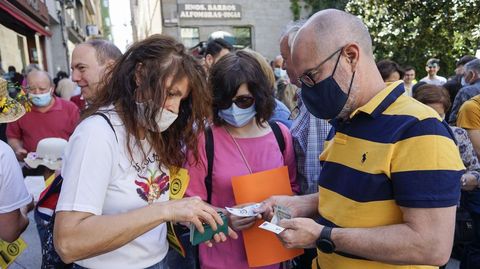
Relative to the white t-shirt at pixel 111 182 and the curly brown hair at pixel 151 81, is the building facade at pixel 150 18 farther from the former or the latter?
the white t-shirt at pixel 111 182

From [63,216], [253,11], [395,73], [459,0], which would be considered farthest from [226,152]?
[253,11]

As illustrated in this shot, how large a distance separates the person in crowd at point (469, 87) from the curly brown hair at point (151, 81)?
12.2 feet

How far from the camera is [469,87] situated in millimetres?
4496

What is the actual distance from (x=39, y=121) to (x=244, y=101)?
9.61ft

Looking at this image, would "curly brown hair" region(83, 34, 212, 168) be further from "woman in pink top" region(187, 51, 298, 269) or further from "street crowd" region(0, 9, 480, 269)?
"woman in pink top" region(187, 51, 298, 269)

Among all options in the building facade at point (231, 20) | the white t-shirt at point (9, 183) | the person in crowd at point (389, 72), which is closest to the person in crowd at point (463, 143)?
the person in crowd at point (389, 72)

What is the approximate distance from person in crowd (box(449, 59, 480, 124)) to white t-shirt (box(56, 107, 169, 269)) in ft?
12.7

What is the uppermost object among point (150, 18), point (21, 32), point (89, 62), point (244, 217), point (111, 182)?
point (150, 18)

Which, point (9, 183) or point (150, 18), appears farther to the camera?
point (150, 18)

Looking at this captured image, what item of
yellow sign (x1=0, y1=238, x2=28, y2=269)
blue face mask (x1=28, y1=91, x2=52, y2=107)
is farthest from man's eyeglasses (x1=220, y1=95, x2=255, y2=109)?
blue face mask (x1=28, y1=91, x2=52, y2=107)

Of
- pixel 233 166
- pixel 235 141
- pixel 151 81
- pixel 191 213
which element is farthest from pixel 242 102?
pixel 191 213

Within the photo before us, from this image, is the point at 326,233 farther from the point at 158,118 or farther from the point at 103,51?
the point at 103,51

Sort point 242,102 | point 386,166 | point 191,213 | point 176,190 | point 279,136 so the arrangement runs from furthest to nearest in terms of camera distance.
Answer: point 279,136 < point 242,102 < point 176,190 < point 191,213 < point 386,166

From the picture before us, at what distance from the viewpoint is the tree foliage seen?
893 centimetres
